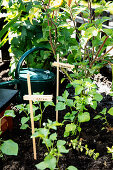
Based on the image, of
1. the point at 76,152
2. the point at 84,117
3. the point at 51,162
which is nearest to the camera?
the point at 51,162

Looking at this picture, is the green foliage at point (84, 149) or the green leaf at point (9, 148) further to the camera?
the green foliage at point (84, 149)

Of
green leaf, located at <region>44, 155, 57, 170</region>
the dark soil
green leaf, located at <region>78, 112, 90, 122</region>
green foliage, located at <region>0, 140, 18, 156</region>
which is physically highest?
green leaf, located at <region>78, 112, 90, 122</region>

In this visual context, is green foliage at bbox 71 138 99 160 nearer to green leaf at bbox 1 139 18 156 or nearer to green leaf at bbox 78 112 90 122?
green leaf at bbox 78 112 90 122

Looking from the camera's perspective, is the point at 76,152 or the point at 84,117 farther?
the point at 76,152

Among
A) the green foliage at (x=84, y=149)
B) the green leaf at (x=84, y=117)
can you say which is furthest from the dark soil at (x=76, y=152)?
the green leaf at (x=84, y=117)

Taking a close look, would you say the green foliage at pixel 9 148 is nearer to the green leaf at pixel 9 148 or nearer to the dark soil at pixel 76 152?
the green leaf at pixel 9 148

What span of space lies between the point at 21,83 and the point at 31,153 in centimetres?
68

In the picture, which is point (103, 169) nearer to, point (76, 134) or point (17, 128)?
point (76, 134)

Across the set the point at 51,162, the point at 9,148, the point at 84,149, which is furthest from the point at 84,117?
the point at 9,148

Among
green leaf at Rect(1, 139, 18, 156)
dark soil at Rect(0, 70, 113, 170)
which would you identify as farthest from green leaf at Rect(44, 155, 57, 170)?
dark soil at Rect(0, 70, 113, 170)

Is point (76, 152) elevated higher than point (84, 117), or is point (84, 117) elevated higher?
point (84, 117)

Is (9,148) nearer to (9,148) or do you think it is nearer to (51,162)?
(9,148)

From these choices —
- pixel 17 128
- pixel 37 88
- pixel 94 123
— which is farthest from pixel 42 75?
pixel 94 123

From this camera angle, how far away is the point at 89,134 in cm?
188
